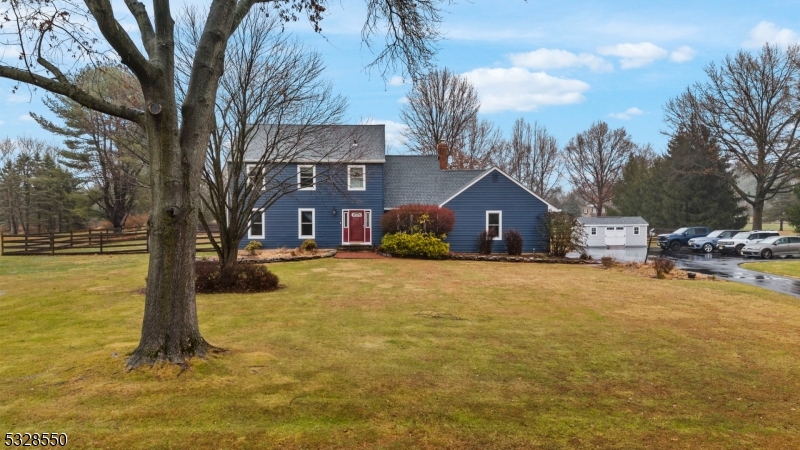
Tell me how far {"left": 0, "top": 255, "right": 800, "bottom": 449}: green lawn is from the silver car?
2059 centimetres

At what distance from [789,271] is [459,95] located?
30.1m

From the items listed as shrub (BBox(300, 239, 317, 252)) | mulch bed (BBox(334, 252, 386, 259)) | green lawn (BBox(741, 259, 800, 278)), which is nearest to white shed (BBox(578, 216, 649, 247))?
green lawn (BBox(741, 259, 800, 278))

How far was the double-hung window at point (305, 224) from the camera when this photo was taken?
26.9 meters

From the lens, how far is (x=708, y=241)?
1348 inches

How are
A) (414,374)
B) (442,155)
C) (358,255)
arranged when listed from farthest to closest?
1. (442,155)
2. (358,255)
3. (414,374)

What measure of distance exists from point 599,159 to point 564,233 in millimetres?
38757

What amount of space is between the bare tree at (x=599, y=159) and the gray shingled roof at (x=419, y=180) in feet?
115

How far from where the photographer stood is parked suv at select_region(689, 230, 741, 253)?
112ft

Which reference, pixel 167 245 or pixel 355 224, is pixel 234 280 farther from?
pixel 355 224

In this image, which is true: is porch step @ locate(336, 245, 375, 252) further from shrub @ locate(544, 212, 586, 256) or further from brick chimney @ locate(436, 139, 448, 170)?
shrub @ locate(544, 212, 586, 256)

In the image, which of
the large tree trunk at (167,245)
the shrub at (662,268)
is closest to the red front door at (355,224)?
the shrub at (662,268)

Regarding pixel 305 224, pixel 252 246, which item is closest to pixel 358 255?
pixel 305 224

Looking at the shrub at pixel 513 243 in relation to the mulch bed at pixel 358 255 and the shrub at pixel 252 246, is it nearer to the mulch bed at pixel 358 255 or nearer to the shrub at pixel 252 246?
the mulch bed at pixel 358 255

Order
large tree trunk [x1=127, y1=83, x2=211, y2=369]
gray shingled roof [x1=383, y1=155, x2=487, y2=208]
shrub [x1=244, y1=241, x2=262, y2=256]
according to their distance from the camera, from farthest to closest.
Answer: gray shingled roof [x1=383, y1=155, x2=487, y2=208], shrub [x1=244, y1=241, x2=262, y2=256], large tree trunk [x1=127, y1=83, x2=211, y2=369]
